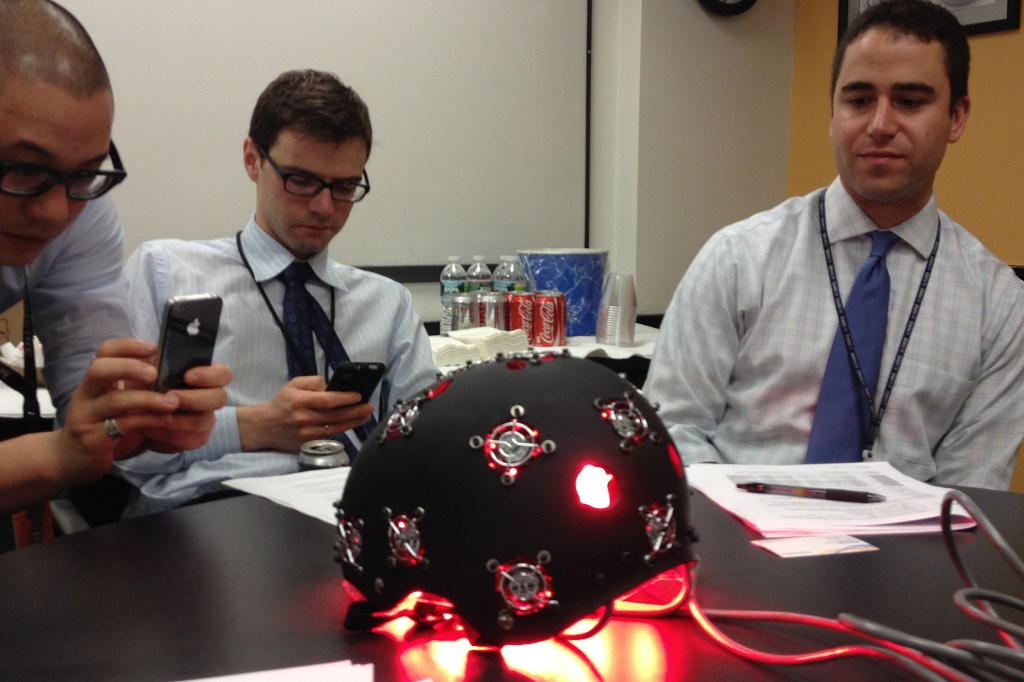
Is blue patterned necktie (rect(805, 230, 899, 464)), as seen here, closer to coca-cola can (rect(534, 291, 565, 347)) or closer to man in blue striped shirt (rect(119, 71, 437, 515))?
man in blue striped shirt (rect(119, 71, 437, 515))

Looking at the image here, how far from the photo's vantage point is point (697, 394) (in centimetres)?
174

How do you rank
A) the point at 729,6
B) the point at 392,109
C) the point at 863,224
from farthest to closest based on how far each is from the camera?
the point at 729,6
the point at 392,109
the point at 863,224

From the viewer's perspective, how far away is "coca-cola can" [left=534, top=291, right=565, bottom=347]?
9.68ft

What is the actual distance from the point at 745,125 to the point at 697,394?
84.8 inches

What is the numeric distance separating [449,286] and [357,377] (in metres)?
1.64

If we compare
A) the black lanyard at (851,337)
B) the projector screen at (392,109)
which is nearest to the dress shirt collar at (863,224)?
the black lanyard at (851,337)

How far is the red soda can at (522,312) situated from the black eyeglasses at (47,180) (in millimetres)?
1952

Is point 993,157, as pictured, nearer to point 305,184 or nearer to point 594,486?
point 305,184

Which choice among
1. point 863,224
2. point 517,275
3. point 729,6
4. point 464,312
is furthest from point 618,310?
point 729,6

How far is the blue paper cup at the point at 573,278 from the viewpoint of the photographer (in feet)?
10.3

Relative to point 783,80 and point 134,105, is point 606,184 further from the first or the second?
point 134,105

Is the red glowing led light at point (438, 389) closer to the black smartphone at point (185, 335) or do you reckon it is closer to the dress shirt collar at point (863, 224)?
the black smartphone at point (185, 335)

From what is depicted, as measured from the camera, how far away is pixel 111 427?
Result: 1.06m

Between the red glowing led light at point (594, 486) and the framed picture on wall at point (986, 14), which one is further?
the framed picture on wall at point (986, 14)
